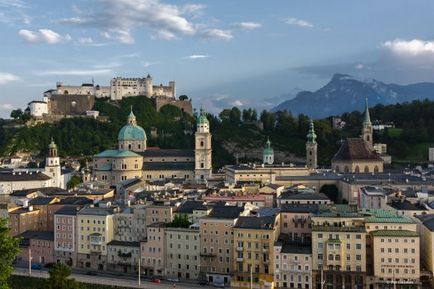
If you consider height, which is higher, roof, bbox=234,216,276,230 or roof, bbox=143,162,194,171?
roof, bbox=143,162,194,171

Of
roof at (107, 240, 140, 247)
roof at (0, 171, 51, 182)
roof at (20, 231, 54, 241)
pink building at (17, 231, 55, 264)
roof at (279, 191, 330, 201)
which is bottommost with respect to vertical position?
pink building at (17, 231, 55, 264)

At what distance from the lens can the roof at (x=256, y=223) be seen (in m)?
54.5

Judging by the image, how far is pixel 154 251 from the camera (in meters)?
58.9

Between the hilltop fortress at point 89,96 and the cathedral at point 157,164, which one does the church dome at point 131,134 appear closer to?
the cathedral at point 157,164

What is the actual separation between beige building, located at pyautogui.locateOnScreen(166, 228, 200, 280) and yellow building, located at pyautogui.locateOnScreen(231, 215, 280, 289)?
434 centimetres

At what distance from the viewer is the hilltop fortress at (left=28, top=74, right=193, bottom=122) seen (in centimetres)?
14400

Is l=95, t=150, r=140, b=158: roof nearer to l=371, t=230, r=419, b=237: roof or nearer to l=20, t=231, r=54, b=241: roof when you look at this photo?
l=20, t=231, r=54, b=241: roof

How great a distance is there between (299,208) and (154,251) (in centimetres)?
1541

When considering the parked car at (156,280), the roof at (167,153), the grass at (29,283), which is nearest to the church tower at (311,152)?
the roof at (167,153)

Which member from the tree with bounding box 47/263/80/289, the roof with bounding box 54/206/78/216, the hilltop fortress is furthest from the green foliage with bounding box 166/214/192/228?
the hilltop fortress

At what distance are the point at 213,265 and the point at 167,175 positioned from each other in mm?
47595

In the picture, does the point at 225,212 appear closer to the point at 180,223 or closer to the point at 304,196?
the point at 180,223

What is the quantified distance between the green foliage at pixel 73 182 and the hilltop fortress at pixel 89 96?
4197cm

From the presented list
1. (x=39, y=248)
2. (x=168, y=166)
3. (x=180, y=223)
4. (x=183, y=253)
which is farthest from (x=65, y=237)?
(x=168, y=166)
